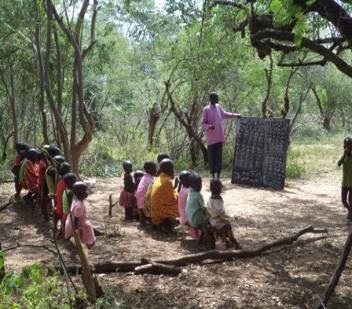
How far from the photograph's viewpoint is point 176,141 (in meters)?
14.3

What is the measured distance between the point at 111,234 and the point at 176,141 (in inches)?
319

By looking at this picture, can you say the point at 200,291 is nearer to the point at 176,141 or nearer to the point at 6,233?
the point at 6,233

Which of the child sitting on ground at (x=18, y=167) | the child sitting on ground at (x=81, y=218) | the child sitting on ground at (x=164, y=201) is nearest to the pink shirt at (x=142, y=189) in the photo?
the child sitting on ground at (x=164, y=201)

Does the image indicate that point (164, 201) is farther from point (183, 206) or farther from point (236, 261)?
point (236, 261)

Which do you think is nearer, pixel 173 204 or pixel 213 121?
pixel 173 204

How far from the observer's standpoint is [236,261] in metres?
5.21

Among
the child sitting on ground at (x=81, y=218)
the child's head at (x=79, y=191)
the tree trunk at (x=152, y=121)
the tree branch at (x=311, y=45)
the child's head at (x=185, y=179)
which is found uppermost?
the tree branch at (x=311, y=45)

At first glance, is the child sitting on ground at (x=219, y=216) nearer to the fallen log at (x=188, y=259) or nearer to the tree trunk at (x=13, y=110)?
the fallen log at (x=188, y=259)

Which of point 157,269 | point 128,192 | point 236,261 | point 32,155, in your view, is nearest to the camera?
point 157,269

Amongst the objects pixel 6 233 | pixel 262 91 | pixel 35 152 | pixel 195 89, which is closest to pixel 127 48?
pixel 262 91

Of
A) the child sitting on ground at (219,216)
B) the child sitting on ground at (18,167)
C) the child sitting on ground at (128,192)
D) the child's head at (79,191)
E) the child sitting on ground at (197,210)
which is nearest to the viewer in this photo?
the child sitting on ground at (219,216)

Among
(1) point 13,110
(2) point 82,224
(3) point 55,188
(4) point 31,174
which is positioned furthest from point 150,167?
(1) point 13,110

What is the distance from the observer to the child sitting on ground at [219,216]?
5.55 meters

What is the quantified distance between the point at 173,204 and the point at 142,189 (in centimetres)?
66
